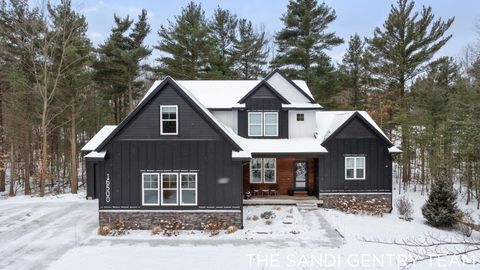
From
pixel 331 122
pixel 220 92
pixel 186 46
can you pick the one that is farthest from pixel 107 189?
pixel 186 46

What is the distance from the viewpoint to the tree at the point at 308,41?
27234mm

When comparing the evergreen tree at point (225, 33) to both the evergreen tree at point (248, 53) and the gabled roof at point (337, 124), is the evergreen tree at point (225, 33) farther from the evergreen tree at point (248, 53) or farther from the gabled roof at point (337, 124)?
the gabled roof at point (337, 124)

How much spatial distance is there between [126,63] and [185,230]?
18.8 meters

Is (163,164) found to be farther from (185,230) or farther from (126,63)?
(126,63)

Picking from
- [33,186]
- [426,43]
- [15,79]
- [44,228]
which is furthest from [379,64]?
[33,186]

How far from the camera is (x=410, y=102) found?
26.1 m

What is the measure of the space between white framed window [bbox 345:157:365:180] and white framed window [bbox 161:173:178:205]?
9.02m

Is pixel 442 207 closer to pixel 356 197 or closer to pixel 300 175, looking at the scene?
pixel 356 197

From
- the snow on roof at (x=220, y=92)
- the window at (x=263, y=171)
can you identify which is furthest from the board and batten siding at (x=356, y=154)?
the snow on roof at (x=220, y=92)

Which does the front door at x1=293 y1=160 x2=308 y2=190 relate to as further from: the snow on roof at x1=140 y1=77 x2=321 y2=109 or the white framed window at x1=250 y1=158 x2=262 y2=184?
the snow on roof at x1=140 y1=77 x2=321 y2=109

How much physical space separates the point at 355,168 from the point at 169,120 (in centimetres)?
999

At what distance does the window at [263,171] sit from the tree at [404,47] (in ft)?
39.2

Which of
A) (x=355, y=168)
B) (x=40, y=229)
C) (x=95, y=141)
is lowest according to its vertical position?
(x=40, y=229)

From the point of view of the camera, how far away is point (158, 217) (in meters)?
13.6
